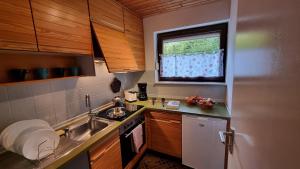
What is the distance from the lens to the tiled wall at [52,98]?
102 cm

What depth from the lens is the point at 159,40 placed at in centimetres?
225

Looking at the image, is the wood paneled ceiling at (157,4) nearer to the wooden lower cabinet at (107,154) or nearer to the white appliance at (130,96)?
the white appliance at (130,96)

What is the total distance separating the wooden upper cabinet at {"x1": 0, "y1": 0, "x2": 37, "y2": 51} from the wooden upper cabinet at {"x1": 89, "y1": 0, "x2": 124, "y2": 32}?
0.57m

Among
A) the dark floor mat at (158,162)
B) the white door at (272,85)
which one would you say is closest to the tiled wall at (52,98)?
the dark floor mat at (158,162)

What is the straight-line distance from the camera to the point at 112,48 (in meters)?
1.54

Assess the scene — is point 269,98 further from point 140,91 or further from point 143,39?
point 143,39

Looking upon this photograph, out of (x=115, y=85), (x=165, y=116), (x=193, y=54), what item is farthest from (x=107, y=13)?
(x=165, y=116)

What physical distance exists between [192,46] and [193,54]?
0.44 ft

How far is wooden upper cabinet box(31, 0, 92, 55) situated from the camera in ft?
3.08

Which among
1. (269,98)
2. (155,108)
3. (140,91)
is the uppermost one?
(269,98)

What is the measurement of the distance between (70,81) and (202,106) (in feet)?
5.52

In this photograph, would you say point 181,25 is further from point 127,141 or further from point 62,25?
point 127,141

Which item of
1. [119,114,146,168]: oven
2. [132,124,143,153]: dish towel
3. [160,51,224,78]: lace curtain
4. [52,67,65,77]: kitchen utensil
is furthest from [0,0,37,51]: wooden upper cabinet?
[160,51,224,78]: lace curtain

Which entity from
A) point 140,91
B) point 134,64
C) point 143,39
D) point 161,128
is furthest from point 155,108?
point 143,39
